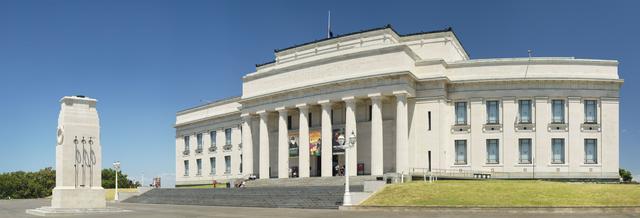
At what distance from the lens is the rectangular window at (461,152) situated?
62344 mm

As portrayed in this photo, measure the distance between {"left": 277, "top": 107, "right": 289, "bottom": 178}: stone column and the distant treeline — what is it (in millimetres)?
63200

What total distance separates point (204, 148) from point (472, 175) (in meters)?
44.3

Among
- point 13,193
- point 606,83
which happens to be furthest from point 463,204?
point 13,193

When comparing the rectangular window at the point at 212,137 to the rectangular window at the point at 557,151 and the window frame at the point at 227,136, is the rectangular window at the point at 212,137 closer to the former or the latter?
the window frame at the point at 227,136

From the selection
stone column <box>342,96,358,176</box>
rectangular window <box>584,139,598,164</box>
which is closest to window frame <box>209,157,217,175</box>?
stone column <box>342,96,358,176</box>

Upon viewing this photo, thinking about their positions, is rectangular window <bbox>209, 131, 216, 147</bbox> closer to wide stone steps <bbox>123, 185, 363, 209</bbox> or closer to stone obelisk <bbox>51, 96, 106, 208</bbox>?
wide stone steps <bbox>123, 185, 363, 209</bbox>

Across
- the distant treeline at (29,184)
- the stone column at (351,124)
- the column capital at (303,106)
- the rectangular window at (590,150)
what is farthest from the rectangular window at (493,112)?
the distant treeline at (29,184)

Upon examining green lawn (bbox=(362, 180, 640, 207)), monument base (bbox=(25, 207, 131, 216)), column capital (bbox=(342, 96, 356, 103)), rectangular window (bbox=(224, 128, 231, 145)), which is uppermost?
column capital (bbox=(342, 96, 356, 103))

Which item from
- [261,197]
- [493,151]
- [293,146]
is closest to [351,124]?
[293,146]

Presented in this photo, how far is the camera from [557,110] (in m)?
60.5

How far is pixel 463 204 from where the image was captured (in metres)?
36.8

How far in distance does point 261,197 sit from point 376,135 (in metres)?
14.7

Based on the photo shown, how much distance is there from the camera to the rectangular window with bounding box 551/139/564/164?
6047 cm

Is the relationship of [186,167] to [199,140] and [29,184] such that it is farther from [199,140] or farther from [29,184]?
[29,184]
